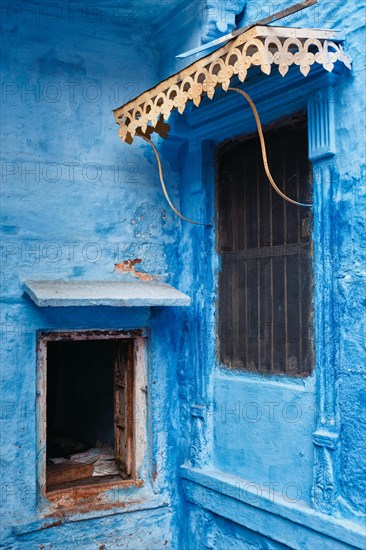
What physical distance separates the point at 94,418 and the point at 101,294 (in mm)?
2668

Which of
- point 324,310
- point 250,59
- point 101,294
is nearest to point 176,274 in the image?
point 101,294

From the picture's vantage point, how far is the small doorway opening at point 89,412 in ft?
17.8

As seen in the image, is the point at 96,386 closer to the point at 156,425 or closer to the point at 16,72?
the point at 156,425

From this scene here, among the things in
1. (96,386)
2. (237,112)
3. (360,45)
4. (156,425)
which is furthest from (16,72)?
(96,386)

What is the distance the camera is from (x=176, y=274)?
553 centimetres

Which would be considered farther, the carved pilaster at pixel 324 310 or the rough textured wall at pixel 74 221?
the rough textured wall at pixel 74 221

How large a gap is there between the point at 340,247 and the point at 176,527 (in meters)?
2.90

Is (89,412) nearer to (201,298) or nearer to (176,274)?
(176,274)

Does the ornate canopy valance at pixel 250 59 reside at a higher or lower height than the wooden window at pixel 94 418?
higher

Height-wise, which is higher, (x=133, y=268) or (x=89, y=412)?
(x=133, y=268)

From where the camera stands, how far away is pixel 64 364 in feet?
26.0

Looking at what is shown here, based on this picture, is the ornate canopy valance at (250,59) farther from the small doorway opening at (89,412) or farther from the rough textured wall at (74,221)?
the small doorway opening at (89,412)

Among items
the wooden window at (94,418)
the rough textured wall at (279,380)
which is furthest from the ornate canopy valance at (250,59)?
the wooden window at (94,418)

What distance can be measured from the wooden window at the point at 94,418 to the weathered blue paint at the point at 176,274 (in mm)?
117
